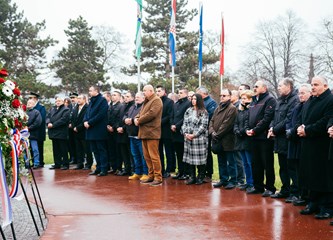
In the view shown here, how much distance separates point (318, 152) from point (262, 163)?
5.73ft

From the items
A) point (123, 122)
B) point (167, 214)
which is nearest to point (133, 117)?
point (123, 122)

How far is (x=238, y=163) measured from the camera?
9336mm

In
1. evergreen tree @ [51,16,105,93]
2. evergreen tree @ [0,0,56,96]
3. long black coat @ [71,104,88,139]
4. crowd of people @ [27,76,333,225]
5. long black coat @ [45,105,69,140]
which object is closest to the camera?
crowd of people @ [27,76,333,225]

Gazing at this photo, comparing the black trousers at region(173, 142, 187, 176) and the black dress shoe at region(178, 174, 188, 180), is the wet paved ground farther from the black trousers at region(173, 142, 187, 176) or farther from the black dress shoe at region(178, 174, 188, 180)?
the black trousers at region(173, 142, 187, 176)

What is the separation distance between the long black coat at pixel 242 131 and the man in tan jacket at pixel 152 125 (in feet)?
5.52

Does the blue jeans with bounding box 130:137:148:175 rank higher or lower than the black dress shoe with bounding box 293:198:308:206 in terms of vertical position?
higher

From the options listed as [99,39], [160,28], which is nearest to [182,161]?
[160,28]

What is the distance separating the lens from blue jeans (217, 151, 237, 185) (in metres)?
9.34

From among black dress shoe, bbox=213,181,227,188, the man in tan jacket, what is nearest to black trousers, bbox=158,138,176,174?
the man in tan jacket

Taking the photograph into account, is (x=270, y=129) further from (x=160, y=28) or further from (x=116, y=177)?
(x=160, y=28)

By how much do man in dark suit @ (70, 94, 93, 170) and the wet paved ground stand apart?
2.57m

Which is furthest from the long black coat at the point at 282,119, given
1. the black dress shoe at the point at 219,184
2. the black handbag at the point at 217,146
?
the black dress shoe at the point at 219,184

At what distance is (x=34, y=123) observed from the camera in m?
12.6

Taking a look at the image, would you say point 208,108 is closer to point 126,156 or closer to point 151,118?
point 151,118
